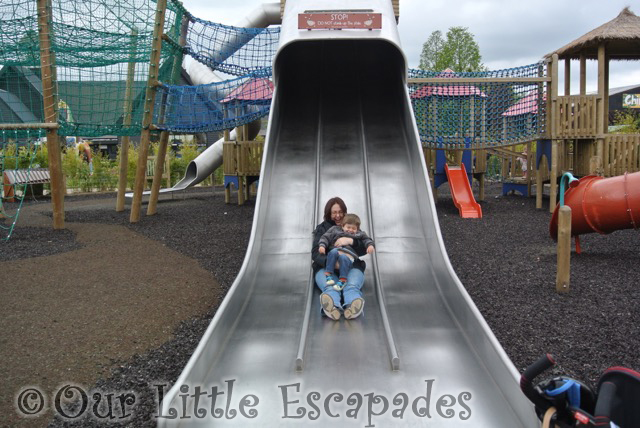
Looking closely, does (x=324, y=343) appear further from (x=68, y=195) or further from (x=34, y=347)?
(x=68, y=195)

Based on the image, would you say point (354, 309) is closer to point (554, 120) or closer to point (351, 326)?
point (351, 326)

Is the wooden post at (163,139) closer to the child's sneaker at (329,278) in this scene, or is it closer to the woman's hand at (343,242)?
the woman's hand at (343,242)

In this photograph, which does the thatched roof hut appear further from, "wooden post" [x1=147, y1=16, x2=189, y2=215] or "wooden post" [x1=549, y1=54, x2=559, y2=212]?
"wooden post" [x1=147, y1=16, x2=189, y2=215]

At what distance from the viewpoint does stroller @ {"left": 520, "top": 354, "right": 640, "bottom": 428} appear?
2.48 metres

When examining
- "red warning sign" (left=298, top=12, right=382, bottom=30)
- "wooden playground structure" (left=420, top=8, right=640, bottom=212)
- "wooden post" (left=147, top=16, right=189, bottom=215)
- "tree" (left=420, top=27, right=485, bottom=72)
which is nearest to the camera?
"red warning sign" (left=298, top=12, right=382, bottom=30)

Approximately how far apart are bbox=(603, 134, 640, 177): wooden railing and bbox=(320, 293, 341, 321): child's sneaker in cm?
964

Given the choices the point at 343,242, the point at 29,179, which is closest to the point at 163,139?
the point at 343,242

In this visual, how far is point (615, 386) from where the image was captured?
2.55 metres

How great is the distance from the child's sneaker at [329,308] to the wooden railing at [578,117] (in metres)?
9.25

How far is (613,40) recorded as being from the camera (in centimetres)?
1349

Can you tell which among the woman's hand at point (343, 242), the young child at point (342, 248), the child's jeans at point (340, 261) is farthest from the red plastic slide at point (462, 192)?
the child's jeans at point (340, 261)

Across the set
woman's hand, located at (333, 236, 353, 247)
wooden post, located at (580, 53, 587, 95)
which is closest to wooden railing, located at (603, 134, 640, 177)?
wooden post, located at (580, 53, 587, 95)

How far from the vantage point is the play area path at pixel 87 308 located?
176 inches

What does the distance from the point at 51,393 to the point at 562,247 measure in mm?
5048
